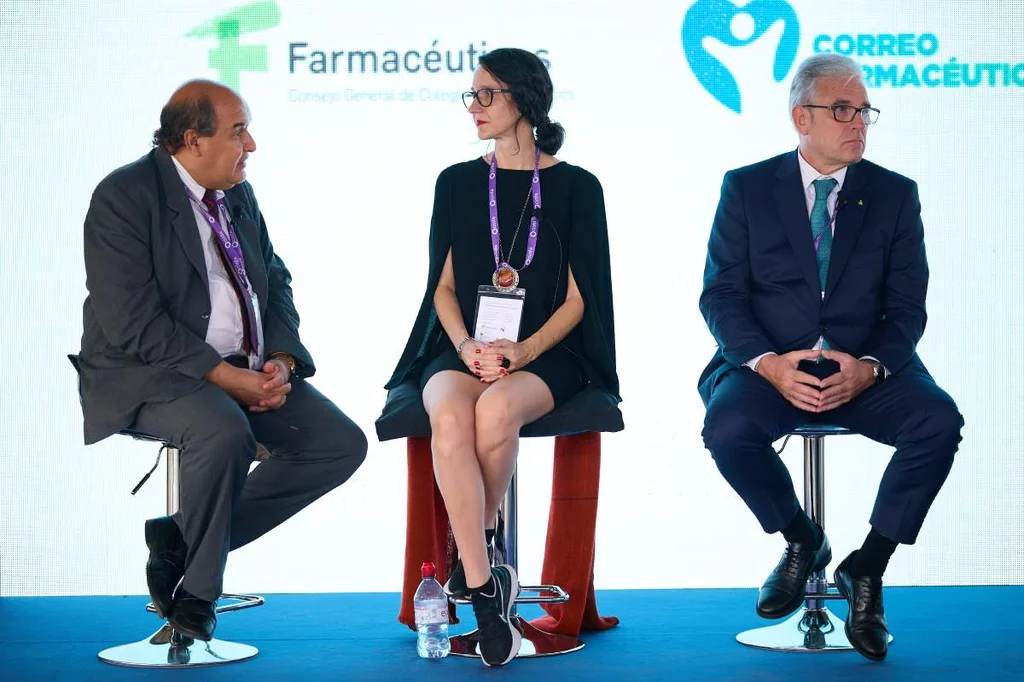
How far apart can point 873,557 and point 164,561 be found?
69.6 inches

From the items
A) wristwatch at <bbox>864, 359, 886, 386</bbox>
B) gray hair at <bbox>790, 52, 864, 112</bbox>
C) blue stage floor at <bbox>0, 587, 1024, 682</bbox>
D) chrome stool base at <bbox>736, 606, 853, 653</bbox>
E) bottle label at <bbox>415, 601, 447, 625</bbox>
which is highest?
gray hair at <bbox>790, 52, 864, 112</bbox>

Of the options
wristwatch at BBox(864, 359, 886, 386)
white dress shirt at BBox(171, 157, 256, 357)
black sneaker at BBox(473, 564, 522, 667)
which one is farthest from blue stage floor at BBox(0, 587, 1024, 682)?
white dress shirt at BBox(171, 157, 256, 357)

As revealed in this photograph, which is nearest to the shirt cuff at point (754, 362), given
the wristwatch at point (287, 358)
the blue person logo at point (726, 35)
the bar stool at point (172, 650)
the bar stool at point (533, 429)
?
the bar stool at point (533, 429)

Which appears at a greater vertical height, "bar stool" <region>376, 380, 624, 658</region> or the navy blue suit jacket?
the navy blue suit jacket

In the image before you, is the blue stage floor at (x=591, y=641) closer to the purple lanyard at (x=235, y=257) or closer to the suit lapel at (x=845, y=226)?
the purple lanyard at (x=235, y=257)

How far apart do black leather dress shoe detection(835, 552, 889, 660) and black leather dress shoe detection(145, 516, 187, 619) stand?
1.69 metres

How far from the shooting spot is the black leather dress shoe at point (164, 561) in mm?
3135

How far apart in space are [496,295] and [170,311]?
877 millimetres

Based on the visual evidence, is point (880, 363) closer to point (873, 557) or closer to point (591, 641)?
point (873, 557)

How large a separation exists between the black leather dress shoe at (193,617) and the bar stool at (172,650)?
0.29ft

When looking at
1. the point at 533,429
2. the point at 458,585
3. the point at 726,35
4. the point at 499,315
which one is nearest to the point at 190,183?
the point at 499,315

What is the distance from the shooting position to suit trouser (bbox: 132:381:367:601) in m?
3.11

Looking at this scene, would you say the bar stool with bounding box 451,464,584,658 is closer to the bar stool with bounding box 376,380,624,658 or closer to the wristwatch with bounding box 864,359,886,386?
the bar stool with bounding box 376,380,624,658

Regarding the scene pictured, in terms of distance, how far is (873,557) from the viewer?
3.08 metres
